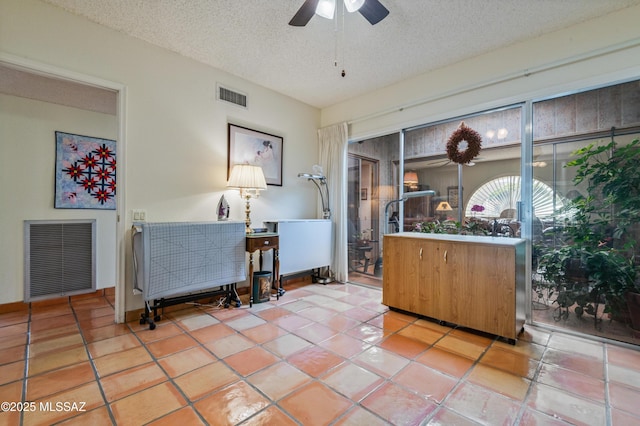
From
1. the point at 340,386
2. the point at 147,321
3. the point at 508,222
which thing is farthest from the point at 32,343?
the point at 508,222

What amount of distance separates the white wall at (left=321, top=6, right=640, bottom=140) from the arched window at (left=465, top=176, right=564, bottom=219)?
79cm

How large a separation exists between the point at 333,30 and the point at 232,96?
148 centimetres

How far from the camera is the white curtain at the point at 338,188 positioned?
4074 millimetres

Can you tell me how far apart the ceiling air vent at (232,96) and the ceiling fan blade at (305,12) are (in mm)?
1511

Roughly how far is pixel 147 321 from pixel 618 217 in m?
4.10

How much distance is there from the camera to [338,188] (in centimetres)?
413

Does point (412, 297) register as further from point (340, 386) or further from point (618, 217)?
point (618, 217)

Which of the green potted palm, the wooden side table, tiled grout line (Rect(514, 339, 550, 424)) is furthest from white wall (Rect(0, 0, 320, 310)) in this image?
the green potted palm

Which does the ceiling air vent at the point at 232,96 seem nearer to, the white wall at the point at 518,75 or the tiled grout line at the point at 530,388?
the white wall at the point at 518,75

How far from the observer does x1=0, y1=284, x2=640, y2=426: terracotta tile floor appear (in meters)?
1.44

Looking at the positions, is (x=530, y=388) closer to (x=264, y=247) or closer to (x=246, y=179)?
(x=264, y=247)

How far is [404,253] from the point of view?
2.85 m

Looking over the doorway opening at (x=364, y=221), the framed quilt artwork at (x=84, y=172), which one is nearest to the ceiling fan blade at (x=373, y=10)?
the doorway opening at (x=364, y=221)

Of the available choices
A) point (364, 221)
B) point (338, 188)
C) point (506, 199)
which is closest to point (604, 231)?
point (506, 199)
